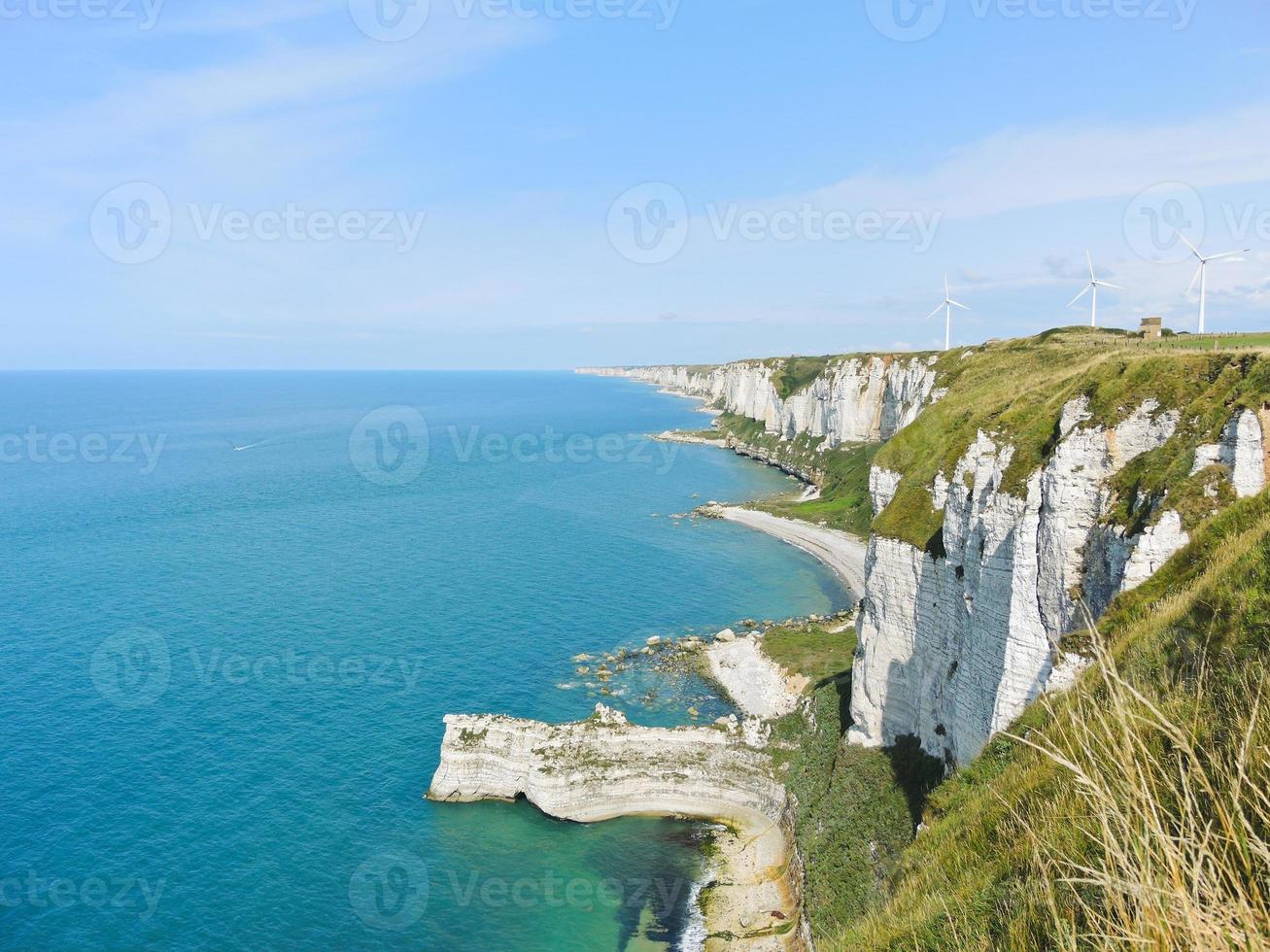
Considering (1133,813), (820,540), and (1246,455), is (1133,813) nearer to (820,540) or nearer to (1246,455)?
(1246,455)

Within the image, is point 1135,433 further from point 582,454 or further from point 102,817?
point 582,454

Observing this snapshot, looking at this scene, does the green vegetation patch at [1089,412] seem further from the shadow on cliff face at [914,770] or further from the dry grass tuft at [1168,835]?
the dry grass tuft at [1168,835]

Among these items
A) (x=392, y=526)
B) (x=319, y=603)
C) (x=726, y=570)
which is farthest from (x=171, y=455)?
(x=726, y=570)
